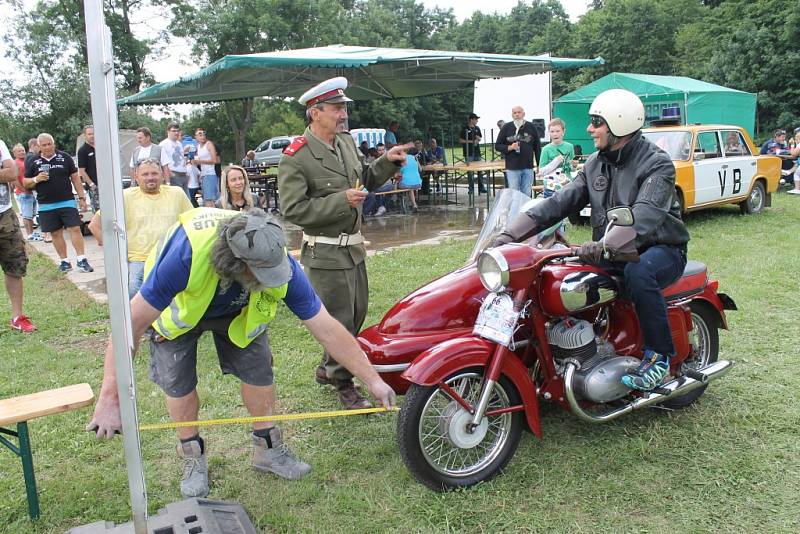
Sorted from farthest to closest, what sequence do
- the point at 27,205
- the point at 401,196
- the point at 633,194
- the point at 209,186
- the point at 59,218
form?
1. the point at 401,196
2. the point at 209,186
3. the point at 27,205
4. the point at 59,218
5. the point at 633,194

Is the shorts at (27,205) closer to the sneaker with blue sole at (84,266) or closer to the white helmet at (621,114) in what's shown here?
the sneaker with blue sole at (84,266)

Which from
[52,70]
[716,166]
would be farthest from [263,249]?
[52,70]

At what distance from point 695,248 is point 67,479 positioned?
763cm

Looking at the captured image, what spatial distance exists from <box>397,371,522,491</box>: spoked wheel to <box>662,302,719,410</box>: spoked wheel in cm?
126

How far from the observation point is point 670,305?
371cm

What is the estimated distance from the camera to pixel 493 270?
120 inches

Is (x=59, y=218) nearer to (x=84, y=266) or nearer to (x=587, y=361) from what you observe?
(x=84, y=266)

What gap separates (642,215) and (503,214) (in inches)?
34.4

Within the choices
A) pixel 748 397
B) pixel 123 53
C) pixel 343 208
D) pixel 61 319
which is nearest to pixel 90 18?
pixel 343 208

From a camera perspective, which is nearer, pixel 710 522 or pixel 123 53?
pixel 710 522

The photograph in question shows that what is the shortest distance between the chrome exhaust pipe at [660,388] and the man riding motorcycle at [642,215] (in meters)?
0.07

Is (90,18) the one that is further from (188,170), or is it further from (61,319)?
(188,170)

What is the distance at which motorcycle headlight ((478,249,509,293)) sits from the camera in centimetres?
299

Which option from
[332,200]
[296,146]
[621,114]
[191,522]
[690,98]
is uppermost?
[690,98]
